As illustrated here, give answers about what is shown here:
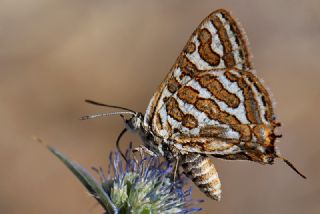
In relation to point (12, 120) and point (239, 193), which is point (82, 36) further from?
point (239, 193)

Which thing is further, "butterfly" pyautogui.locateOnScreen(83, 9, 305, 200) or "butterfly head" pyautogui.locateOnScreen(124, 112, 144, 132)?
"butterfly head" pyautogui.locateOnScreen(124, 112, 144, 132)

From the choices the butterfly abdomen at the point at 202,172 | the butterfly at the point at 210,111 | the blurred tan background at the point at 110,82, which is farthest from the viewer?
the blurred tan background at the point at 110,82

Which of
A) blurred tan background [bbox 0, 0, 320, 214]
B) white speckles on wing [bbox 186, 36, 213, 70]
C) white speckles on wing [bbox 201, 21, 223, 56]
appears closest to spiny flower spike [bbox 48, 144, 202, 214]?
white speckles on wing [bbox 186, 36, 213, 70]

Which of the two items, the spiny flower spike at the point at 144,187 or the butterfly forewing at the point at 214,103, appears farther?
the spiny flower spike at the point at 144,187

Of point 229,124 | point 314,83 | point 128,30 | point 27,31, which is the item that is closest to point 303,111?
point 314,83

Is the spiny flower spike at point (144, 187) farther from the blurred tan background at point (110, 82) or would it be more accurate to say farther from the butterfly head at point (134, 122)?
the blurred tan background at point (110, 82)

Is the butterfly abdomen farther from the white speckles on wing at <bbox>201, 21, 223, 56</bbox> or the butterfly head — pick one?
the white speckles on wing at <bbox>201, 21, 223, 56</bbox>

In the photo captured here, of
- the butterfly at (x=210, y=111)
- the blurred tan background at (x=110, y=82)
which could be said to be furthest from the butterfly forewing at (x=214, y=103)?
the blurred tan background at (x=110, y=82)
